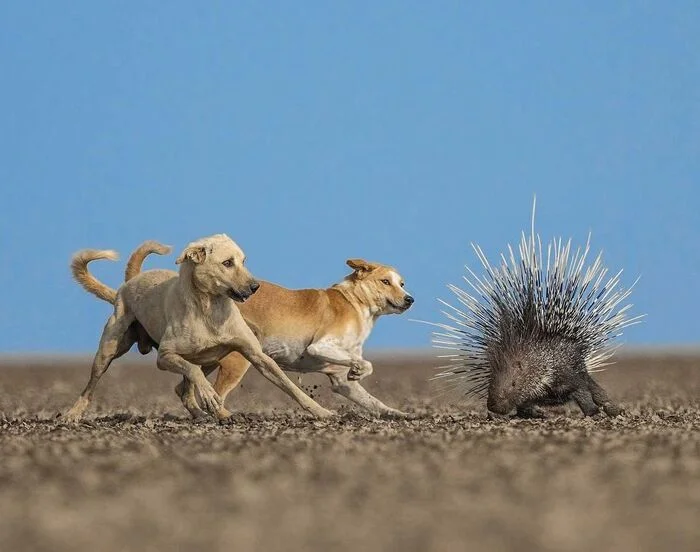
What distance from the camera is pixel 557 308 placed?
11.4 m

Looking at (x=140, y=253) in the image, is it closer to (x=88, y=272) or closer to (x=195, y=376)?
(x=88, y=272)

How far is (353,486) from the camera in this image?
565 cm

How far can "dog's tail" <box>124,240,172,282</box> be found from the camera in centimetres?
1191

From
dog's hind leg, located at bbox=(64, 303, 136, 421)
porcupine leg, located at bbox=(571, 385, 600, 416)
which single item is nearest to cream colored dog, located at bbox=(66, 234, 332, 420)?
dog's hind leg, located at bbox=(64, 303, 136, 421)

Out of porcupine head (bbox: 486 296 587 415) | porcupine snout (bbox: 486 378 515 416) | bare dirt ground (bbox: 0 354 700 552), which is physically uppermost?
porcupine head (bbox: 486 296 587 415)

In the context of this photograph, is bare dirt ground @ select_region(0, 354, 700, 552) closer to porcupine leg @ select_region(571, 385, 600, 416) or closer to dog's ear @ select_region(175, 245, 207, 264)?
porcupine leg @ select_region(571, 385, 600, 416)

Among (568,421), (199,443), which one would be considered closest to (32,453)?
(199,443)

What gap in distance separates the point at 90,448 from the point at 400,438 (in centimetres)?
204

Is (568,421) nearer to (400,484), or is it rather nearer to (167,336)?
(167,336)

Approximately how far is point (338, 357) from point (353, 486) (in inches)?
237

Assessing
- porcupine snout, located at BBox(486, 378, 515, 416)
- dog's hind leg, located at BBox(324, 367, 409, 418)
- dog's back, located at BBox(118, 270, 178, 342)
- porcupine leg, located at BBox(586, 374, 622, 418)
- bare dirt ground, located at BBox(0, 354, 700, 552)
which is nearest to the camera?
bare dirt ground, located at BBox(0, 354, 700, 552)

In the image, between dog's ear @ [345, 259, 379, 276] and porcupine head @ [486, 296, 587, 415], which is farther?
dog's ear @ [345, 259, 379, 276]

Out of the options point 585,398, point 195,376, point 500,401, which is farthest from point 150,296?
point 585,398

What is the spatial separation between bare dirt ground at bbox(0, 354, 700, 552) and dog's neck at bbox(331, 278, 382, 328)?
220 centimetres
